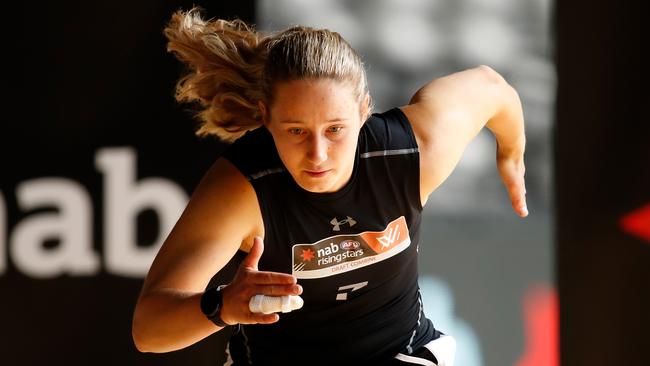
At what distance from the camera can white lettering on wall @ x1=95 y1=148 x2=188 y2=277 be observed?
3316 mm

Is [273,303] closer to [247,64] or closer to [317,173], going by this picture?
[317,173]

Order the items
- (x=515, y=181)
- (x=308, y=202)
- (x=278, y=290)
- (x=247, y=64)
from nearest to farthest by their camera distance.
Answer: (x=278, y=290)
(x=308, y=202)
(x=247, y=64)
(x=515, y=181)

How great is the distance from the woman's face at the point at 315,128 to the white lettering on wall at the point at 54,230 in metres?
1.57

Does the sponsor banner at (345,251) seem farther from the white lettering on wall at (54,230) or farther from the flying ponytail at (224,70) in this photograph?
the white lettering on wall at (54,230)

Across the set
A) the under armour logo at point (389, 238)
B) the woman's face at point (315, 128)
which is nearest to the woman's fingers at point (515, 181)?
the under armour logo at point (389, 238)

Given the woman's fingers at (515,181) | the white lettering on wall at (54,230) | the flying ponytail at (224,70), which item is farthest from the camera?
the white lettering on wall at (54,230)

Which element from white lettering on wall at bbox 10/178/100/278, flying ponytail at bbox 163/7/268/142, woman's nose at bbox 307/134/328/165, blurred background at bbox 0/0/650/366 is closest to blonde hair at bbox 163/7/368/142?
flying ponytail at bbox 163/7/268/142

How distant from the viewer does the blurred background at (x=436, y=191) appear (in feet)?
10.9

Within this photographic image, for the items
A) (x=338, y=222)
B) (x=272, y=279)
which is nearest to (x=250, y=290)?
(x=272, y=279)

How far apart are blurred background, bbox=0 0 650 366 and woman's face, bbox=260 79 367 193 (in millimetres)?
1426

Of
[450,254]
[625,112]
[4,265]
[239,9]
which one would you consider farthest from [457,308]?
[4,265]

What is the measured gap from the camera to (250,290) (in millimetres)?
1589

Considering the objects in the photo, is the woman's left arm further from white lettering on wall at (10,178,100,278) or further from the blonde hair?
white lettering on wall at (10,178,100,278)

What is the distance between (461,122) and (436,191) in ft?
3.68
